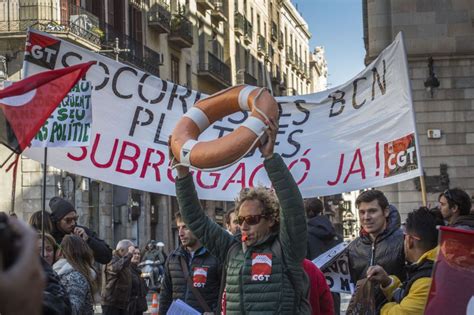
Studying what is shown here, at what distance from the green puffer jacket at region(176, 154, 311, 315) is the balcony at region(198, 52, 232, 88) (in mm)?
39916

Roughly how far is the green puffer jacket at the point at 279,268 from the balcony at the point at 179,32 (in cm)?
3609

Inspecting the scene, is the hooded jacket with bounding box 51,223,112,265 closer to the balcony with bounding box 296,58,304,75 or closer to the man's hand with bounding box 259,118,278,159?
the man's hand with bounding box 259,118,278,159

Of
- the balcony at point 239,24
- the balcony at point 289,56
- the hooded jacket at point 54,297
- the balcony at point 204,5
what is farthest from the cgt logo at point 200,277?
the balcony at point 289,56

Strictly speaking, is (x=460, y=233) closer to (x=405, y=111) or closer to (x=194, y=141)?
(x=194, y=141)

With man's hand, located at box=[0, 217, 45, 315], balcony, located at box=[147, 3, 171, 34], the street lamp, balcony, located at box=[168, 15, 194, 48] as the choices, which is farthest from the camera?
balcony, located at box=[168, 15, 194, 48]

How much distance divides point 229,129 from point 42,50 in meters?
1.56

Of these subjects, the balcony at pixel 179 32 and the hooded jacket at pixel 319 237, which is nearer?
the hooded jacket at pixel 319 237

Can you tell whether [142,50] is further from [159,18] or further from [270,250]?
[270,250]

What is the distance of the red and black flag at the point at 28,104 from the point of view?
5.81m

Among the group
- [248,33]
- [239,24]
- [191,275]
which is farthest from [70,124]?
[248,33]

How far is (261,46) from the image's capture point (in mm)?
58406

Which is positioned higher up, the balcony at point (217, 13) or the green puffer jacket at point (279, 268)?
the balcony at point (217, 13)

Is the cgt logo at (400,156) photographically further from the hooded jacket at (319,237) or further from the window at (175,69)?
the window at (175,69)

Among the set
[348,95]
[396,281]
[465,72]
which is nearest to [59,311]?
[396,281]
